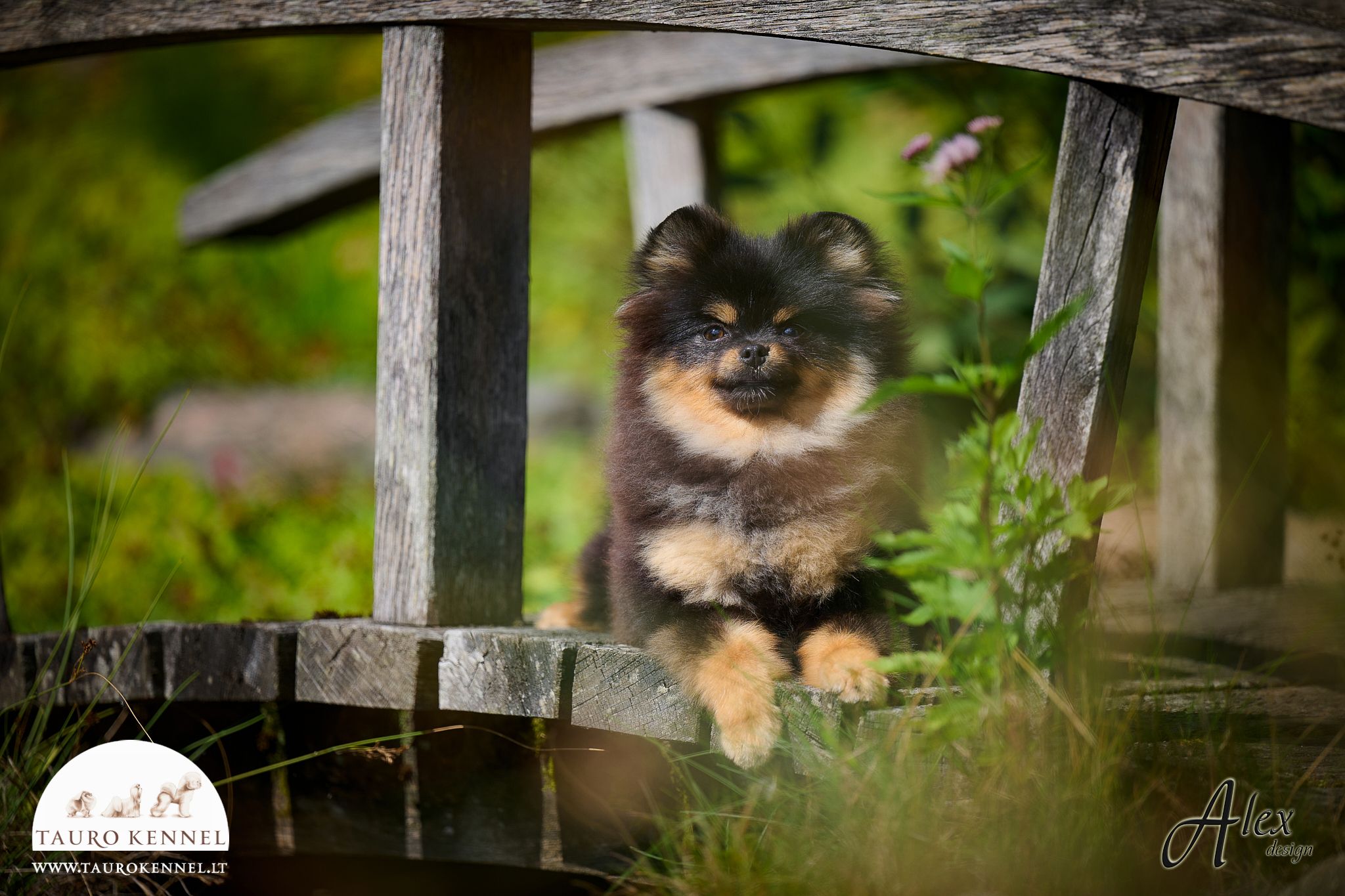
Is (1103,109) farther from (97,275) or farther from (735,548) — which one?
(97,275)

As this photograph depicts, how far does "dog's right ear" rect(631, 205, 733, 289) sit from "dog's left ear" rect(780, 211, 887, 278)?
194mm

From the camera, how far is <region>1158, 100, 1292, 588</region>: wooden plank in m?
4.32

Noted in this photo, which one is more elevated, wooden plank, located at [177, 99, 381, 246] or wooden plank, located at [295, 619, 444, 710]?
wooden plank, located at [177, 99, 381, 246]

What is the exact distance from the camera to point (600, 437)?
3.45 m

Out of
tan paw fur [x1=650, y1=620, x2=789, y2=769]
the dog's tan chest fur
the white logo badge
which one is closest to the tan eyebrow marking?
the dog's tan chest fur

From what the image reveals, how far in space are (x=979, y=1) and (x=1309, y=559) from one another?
11.8 feet

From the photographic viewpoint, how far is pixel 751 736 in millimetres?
2410

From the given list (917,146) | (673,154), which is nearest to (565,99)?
(673,154)

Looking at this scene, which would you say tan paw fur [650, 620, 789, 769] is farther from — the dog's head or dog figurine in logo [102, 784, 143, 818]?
dog figurine in logo [102, 784, 143, 818]

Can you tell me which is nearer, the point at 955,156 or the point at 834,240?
the point at 955,156

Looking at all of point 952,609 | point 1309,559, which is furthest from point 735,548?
point 1309,559

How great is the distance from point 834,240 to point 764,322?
298mm

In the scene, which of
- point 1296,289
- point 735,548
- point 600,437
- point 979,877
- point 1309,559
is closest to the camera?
point 979,877
